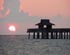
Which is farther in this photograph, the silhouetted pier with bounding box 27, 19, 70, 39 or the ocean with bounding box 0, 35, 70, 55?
the silhouetted pier with bounding box 27, 19, 70, 39

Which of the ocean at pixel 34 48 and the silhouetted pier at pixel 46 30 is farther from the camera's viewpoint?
the silhouetted pier at pixel 46 30

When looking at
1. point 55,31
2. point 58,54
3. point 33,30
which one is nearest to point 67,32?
point 55,31

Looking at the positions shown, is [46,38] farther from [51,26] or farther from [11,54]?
[11,54]

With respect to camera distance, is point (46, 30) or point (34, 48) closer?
point (34, 48)

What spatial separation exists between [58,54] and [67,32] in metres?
36.5

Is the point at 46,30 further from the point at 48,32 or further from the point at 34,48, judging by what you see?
the point at 34,48

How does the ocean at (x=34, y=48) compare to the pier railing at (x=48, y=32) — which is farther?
the pier railing at (x=48, y=32)

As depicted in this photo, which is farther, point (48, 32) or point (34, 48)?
point (48, 32)

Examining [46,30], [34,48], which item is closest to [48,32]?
[46,30]

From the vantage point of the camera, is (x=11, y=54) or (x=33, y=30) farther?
(x=33, y=30)

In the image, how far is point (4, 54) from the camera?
27.1m

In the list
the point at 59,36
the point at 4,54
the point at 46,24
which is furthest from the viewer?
the point at 59,36

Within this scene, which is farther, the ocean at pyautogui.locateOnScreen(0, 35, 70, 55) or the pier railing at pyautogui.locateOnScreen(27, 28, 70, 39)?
the pier railing at pyautogui.locateOnScreen(27, 28, 70, 39)

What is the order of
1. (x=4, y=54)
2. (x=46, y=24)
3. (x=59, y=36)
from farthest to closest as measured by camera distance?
(x=59, y=36) < (x=46, y=24) < (x=4, y=54)
